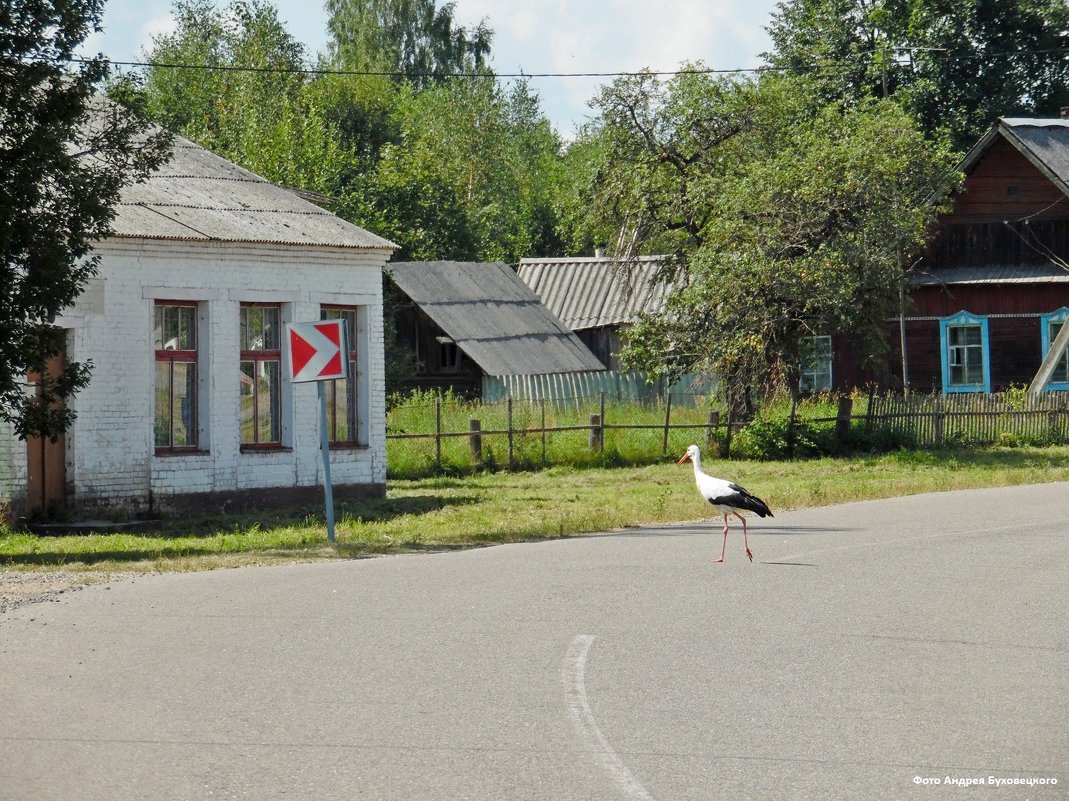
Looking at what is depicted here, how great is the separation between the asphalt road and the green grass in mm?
2558

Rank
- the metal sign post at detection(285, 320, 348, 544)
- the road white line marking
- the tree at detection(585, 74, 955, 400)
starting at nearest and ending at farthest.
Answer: the road white line marking
the metal sign post at detection(285, 320, 348, 544)
the tree at detection(585, 74, 955, 400)

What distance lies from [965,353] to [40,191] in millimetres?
31941

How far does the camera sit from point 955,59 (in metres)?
53.3

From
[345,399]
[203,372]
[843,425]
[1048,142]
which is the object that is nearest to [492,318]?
[1048,142]

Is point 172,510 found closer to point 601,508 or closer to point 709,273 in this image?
point 601,508

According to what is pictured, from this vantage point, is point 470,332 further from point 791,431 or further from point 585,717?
point 585,717

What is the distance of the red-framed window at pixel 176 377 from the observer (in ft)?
73.5

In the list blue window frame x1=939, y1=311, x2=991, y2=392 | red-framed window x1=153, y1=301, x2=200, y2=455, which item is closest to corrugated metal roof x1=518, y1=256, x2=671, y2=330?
blue window frame x1=939, y1=311, x2=991, y2=392

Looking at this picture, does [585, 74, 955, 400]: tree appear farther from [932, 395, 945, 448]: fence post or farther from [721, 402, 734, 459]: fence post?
[932, 395, 945, 448]: fence post

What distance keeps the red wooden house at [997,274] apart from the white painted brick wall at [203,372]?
75.6ft

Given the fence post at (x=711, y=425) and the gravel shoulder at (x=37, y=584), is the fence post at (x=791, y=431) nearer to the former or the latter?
the fence post at (x=711, y=425)

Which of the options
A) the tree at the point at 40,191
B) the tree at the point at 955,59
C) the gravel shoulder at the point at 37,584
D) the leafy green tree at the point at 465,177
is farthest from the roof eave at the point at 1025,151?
the gravel shoulder at the point at 37,584

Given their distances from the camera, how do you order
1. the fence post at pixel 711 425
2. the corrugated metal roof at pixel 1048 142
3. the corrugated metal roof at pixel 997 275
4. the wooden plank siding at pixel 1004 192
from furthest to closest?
the wooden plank siding at pixel 1004 192 < the corrugated metal roof at pixel 997 275 < the corrugated metal roof at pixel 1048 142 < the fence post at pixel 711 425

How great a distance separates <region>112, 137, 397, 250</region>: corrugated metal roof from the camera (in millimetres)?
22250
